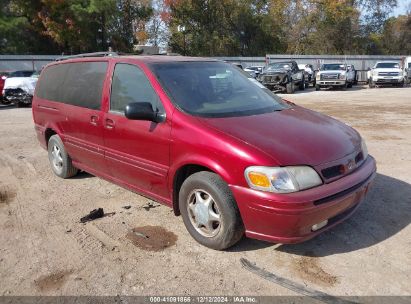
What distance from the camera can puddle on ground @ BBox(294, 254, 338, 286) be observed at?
3203 millimetres

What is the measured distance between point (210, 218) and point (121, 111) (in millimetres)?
1580

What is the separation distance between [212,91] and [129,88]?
90 cm

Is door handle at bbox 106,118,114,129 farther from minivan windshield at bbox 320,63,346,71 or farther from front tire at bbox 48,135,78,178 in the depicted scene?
minivan windshield at bbox 320,63,346,71

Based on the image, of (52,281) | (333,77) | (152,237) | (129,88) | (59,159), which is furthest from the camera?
(333,77)

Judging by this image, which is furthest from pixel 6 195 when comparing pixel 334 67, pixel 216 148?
pixel 334 67

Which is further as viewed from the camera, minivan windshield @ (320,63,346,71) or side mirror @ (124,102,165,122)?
minivan windshield @ (320,63,346,71)

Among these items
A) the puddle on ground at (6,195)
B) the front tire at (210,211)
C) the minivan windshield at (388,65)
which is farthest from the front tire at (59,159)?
the minivan windshield at (388,65)

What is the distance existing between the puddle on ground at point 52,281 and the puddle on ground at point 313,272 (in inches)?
74.0

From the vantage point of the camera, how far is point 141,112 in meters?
3.87

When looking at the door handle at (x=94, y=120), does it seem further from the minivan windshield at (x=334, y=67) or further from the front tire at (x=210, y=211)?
the minivan windshield at (x=334, y=67)

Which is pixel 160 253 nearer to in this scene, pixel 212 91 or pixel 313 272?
pixel 313 272

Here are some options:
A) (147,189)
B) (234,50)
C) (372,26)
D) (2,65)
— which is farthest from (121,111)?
(372,26)

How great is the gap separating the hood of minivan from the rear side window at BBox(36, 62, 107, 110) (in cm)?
175

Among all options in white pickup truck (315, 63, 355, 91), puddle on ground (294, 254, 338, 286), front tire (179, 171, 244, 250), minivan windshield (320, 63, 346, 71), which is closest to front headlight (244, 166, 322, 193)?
front tire (179, 171, 244, 250)
